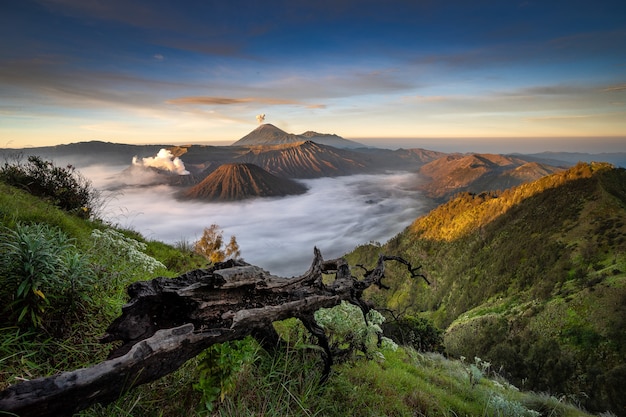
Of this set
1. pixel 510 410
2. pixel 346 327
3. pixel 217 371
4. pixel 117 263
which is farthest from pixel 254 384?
pixel 510 410

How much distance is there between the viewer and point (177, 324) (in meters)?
3.30

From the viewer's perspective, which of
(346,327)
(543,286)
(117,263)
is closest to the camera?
(346,327)

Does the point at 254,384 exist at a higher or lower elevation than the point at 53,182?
lower

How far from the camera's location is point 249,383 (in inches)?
141

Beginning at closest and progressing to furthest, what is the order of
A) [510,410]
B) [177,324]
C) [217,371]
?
[217,371], [177,324], [510,410]

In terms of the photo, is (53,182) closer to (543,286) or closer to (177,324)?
(177,324)

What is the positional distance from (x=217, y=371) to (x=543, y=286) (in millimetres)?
141451

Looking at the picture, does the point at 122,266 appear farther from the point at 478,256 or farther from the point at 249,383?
the point at 478,256

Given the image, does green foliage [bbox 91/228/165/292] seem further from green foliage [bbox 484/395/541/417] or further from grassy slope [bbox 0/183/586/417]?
green foliage [bbox 484/395/541/417]

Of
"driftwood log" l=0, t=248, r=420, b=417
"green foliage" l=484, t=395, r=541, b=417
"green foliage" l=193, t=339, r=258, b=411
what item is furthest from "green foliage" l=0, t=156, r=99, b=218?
"green foliage" l=484, t=395, r=541, b=417

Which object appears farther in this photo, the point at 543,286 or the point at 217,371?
the point at 543,286

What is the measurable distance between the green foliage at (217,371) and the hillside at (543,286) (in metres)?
23.9

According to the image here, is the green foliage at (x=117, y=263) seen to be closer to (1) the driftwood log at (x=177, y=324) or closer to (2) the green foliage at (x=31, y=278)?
(2) the green foliage at (x=31, y=278)

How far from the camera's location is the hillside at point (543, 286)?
245 ft
